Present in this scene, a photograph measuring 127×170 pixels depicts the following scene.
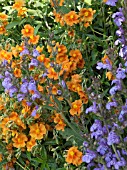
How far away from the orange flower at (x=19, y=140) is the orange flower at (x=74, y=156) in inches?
15.2

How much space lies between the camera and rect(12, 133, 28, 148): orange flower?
138 inches

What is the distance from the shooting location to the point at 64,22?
3.72 meters

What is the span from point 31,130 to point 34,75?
40cm

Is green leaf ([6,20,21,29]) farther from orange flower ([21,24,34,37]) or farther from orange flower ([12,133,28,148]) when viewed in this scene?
orange flower ([12,133,28,148])

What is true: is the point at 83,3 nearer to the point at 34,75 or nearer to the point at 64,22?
the point at 64,22

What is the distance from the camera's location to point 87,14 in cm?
368

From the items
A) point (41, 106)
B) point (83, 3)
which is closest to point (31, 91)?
point (41, 106)

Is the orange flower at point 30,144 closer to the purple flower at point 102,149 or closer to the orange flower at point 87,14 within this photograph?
the purple flower at point 102,149

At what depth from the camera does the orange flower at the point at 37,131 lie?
3.46 metres

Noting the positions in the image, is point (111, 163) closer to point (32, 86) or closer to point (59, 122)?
point (59, 122)

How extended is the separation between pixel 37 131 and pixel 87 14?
983 millimetres

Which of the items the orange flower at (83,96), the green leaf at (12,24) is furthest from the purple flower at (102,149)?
the green leaf at (12,24)

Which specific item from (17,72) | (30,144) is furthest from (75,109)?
(17,72)

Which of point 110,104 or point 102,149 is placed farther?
point 102,149
